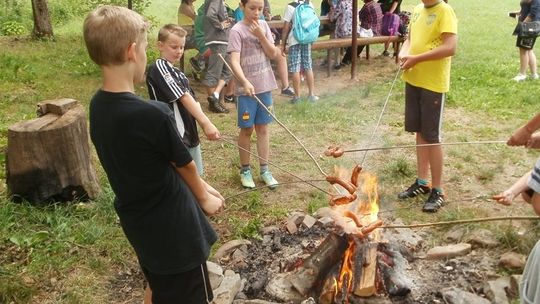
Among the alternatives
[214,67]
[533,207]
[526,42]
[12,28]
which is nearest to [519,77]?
[526,42]

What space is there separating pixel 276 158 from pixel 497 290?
3.17m

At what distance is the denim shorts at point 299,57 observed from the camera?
8438 mm

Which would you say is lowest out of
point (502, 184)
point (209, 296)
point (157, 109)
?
point (502, 184)

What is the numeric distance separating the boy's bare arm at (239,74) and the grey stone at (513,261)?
241 cm

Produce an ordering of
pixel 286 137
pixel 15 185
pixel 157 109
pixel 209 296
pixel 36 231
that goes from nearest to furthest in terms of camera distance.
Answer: pixel 157 109 < pixel 209 296 < pixel 36 231 < pixel 15 185 < pixel 286 137

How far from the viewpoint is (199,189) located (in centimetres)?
258

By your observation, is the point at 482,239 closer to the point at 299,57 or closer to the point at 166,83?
the point at 166,83

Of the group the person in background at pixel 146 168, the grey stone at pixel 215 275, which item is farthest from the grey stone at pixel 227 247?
the person in background at pixel 146 168

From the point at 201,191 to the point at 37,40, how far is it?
10.2 m

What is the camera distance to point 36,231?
13.9 feet

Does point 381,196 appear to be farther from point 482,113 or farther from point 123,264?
point 482,113

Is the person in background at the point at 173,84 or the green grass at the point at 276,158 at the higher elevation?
the person in background at the point at 173,84

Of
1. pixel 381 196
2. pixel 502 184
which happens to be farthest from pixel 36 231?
pixel 502 184

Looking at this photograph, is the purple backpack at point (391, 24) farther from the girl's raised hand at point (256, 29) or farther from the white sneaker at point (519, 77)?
the girl's raised hand at point (256, 29)
